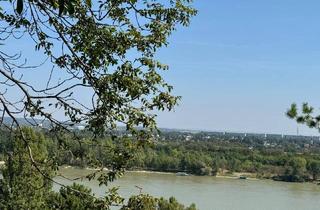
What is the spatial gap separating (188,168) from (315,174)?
36.7 ft

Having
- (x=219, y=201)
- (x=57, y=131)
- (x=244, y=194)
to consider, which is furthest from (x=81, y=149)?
(x=244, y=194)

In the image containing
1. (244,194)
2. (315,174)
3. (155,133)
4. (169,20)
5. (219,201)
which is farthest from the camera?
(315,174)

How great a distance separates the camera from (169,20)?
277 centimetres

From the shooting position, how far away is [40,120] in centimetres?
248

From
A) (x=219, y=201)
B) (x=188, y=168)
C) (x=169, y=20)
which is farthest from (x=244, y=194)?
(x=169, y=20)

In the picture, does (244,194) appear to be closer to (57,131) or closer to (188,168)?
(188,168)

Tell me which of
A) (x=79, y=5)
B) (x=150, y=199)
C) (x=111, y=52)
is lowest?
(x=150, y=199)

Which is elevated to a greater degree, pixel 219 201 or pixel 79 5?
pixel 79 5

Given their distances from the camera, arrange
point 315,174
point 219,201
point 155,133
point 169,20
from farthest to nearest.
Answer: point 315,174, point 219,201, point 169,20, point 155,133

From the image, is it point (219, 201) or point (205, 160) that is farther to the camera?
point (205, 160)

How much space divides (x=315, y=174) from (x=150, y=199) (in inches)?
1957

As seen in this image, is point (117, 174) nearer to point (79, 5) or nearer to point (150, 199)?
point (150, 199)

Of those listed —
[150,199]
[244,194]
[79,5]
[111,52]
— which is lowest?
[244,194]

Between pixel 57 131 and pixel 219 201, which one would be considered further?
pixel 219 201
